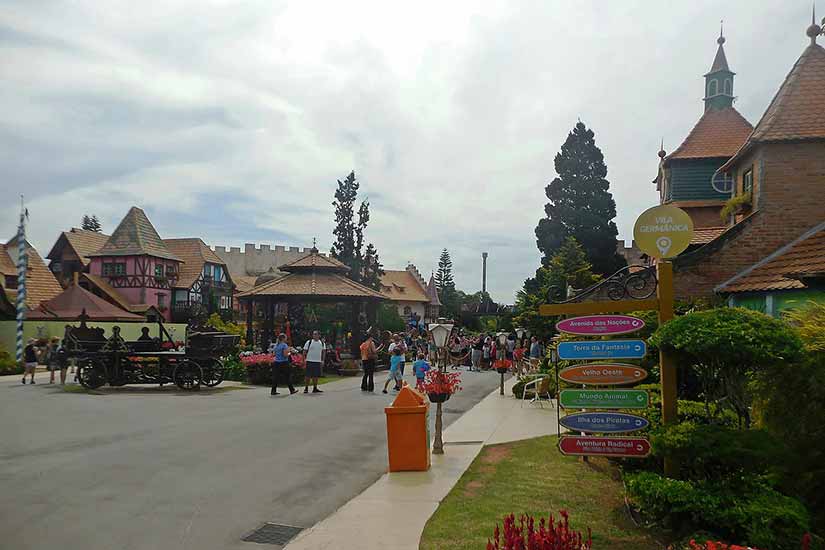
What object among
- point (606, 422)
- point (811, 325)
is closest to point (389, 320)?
point (606, 422)

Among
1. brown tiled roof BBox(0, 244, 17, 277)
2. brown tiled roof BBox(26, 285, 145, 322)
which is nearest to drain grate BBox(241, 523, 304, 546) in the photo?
brown tiled roof BBox(26, 285, 145, 322)

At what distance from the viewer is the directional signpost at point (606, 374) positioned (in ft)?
21.9

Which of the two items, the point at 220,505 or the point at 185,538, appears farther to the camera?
the point at 220,505

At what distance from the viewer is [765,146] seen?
48.2ft

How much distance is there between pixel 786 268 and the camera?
11.8 metres

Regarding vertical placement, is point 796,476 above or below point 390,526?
above

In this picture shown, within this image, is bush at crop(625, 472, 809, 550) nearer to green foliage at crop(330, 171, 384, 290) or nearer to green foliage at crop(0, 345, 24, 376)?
green foliage at crop(0, 345, 24, 376)

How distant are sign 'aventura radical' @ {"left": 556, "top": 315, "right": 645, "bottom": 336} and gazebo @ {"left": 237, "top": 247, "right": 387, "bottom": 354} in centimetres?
2074

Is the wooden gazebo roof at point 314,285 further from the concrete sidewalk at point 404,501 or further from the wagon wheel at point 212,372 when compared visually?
the concrete sidewalk at point 404,501

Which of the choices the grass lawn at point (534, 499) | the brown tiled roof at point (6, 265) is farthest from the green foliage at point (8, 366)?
the grass lawn at point (534, 499)

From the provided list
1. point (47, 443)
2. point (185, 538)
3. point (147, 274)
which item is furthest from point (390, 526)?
point (147, 274)

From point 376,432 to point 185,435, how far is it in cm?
338

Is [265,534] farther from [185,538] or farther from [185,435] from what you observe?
[185,435]

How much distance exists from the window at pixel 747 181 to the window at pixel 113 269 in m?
44.5
